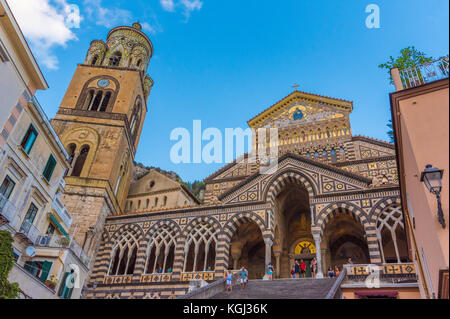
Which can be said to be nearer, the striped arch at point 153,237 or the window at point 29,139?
the window at point 29,139

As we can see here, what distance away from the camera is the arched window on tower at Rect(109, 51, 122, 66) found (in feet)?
123

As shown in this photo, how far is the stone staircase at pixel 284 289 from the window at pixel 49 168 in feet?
34.1

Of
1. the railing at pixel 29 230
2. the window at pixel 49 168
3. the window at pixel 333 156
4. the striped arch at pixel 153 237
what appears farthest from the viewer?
the window at pixel 333 156

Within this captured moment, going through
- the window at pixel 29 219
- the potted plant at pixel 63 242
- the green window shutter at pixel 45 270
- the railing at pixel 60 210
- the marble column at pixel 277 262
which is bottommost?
the green window shutter at pixel 45 270

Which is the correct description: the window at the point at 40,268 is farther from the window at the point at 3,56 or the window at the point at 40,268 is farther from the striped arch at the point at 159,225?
the window at the point at 3,56

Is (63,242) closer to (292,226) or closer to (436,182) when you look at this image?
(292,226)

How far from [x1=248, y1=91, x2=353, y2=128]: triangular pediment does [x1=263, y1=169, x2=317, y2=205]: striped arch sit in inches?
380

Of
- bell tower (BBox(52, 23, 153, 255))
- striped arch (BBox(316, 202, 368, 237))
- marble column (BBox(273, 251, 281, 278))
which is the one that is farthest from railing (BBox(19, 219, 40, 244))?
striped arch (BBox(316, 202, 368, 237))

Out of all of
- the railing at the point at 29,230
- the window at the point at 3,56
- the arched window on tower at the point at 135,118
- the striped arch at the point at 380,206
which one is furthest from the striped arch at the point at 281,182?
the arched window on tower at the point at 135,118

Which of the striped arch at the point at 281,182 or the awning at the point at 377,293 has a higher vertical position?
the striped arch at the point at 281,182

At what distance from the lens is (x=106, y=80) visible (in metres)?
34.5

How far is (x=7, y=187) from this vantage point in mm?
15055

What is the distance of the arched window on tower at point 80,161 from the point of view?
28.4 metres
